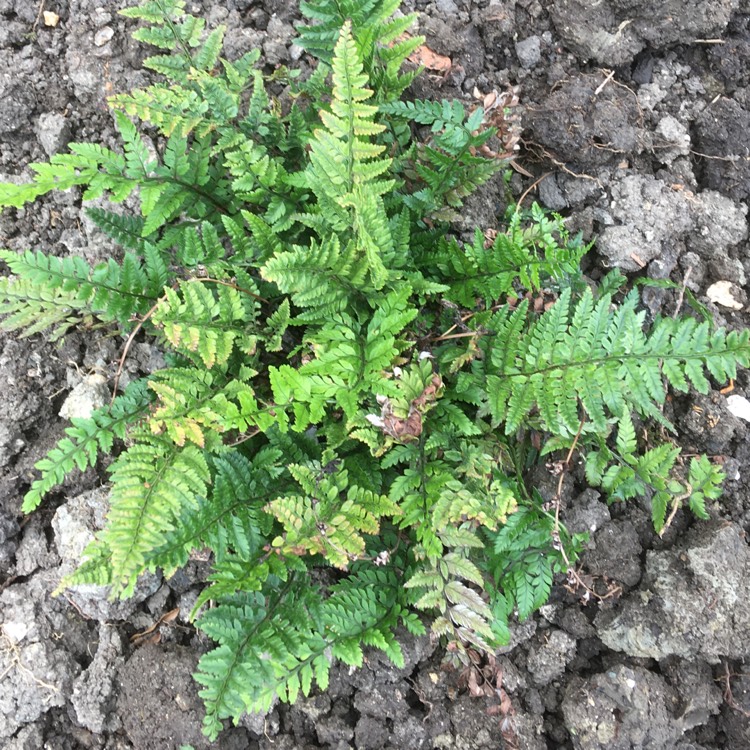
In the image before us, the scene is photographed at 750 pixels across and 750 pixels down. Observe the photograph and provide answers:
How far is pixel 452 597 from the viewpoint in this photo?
321 cm

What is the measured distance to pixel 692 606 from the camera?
368cm

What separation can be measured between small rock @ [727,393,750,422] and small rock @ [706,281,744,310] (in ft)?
1.97

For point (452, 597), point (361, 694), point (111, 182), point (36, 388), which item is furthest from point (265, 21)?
point (361, 694)

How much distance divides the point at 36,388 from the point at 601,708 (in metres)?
3.69

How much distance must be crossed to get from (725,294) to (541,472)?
167cm

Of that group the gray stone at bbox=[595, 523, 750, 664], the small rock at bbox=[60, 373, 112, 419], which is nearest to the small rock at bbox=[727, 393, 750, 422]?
the gray stone at bbox=[595, 523, 750, 664]

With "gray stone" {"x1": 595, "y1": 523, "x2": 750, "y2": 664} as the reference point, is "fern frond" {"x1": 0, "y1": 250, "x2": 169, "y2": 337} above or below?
above

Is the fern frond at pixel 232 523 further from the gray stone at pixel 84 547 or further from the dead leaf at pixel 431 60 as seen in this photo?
the dead leaf at pixel 431 60

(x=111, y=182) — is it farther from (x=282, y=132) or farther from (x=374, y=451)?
(x=374, y=451)

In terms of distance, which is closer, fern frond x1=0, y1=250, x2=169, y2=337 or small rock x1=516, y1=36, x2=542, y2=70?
fern frond x1=0, y1=250, x2=169, y2=337

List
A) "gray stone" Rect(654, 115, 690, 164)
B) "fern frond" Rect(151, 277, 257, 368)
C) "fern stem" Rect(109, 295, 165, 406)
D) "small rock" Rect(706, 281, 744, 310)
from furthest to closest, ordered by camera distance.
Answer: "gray stone" Rect(654, 115, 690, 164)
"small rock" Rect(706, 281, 744, 310)
"fern stem" Rect(109, 295, 165, 406)
"fern frond" Rect(151, 277, 257, 368)

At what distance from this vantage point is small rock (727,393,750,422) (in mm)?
4117

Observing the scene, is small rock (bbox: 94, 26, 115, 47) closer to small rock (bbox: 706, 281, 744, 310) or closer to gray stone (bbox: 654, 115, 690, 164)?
gray stone (bbox: 654, 115, 690, 164)

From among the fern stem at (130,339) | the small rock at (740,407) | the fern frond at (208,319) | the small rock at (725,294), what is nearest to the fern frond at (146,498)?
the fern frond at (208,319)
